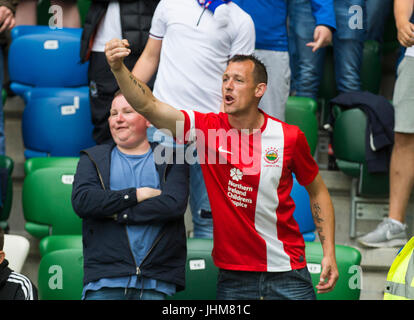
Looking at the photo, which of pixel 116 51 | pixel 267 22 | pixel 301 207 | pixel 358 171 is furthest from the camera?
pixel 358 171

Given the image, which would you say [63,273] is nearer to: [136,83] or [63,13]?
[136,83]

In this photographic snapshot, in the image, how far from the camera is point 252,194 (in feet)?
8.77

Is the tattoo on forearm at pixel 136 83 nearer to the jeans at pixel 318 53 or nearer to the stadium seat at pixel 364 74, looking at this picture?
the jeans at pixel 318 53

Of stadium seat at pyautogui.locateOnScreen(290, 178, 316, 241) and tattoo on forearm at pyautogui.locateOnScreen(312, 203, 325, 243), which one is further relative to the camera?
stadium seat at pyautogui.locateOnScreen(290, 178, 316, 241)

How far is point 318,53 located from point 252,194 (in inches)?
71.7

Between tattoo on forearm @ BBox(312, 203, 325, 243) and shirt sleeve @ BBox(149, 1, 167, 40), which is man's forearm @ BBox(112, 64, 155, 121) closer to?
tattoo on forearm @ BBox(312, 203, 325, 243)

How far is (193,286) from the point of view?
3018mm

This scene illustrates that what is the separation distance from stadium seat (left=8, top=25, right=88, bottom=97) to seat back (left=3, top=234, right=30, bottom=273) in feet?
5.11

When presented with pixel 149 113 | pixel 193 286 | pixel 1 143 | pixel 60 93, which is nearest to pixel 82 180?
pixel 149 113

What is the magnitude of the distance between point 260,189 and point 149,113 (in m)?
0.49

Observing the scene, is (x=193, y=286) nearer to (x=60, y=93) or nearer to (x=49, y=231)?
(x=49, y=231)

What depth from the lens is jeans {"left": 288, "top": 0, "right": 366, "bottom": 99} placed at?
4137 millimetres

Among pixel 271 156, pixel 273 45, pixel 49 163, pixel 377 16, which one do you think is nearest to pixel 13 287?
pixel 271 156

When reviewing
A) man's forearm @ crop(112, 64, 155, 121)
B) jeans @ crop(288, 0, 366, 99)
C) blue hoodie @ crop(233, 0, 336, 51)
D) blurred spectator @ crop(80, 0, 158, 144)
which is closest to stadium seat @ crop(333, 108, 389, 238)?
jeans @ crop(288, 0, 366, 99)
